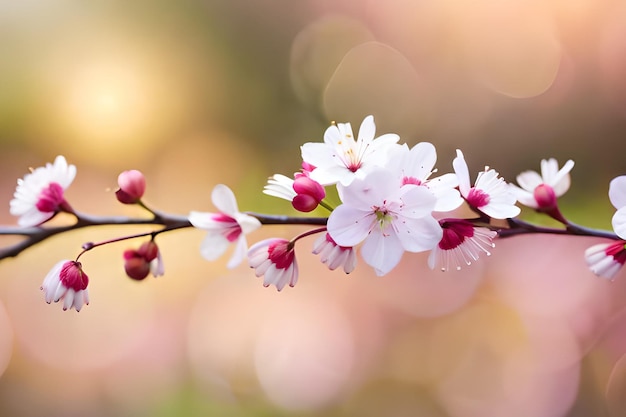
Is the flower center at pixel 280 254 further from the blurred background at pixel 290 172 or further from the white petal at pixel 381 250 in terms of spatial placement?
the blurred background at pixel 290 172

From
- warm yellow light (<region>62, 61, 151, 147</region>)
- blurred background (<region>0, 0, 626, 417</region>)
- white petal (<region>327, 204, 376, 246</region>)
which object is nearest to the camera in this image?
white petal (<region>327, 204, 376, 246</region>)

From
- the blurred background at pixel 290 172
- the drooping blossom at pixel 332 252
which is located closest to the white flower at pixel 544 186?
the drooping blossom at pixel 332 252

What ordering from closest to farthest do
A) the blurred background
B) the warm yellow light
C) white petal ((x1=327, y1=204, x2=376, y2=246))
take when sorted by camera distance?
white petal ((x1=327, y1=204, x2=376, y2=246)) < the blurred background < the warm yellow light

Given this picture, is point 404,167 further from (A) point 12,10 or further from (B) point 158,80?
(A) point 12,10

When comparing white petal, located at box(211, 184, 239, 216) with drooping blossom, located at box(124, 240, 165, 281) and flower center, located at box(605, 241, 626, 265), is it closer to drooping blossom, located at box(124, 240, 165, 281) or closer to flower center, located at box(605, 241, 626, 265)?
drooping blossom, located at box(124, 240, 165, 281)

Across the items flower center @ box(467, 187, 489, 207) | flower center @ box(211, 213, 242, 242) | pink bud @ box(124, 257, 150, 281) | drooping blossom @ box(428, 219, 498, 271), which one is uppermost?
flower center @ box(467, 187, 489, 207)

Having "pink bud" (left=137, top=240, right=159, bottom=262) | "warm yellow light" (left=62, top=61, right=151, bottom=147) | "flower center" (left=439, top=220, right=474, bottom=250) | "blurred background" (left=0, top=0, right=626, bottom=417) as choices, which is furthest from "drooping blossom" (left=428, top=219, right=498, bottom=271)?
"warm yellow light" (left=62, top=61, right=151, bottom=147)
